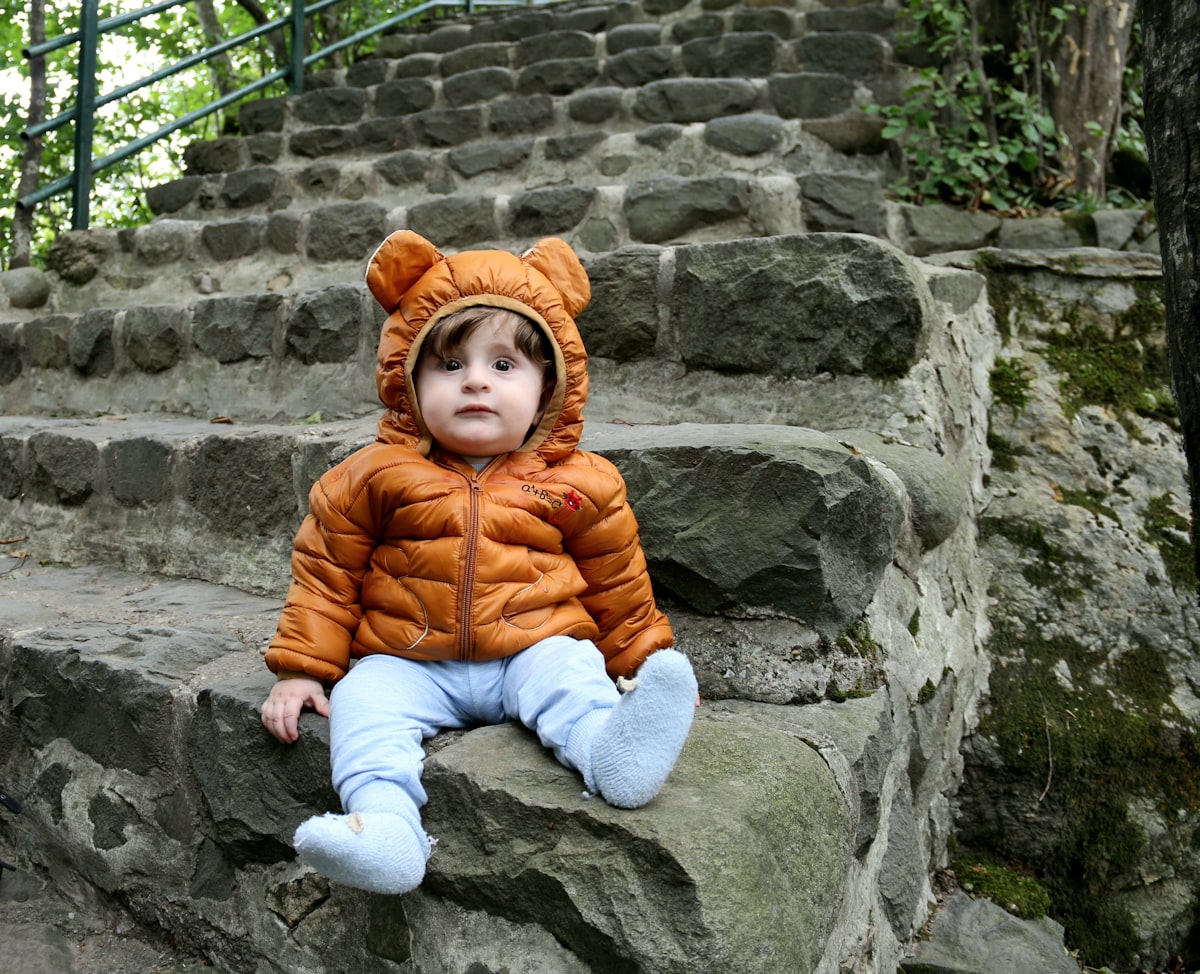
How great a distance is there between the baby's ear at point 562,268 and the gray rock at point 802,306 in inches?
25.3

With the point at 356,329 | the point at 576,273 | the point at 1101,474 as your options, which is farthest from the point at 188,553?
the point at 1101,474

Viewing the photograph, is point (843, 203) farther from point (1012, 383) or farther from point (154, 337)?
point (154, 337)

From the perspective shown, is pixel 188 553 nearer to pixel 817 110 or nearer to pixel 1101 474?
pixel 1101 474

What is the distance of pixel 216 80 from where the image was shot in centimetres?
657

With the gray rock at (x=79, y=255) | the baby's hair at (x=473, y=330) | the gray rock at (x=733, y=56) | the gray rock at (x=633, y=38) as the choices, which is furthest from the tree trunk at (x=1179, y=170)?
the gray rock at (x=633, y=38)

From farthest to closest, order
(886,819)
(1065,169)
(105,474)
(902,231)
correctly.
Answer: (1065,169) → (902,231) → (105,474) → (886,819)

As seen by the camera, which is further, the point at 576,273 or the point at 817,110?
the point at 817,110

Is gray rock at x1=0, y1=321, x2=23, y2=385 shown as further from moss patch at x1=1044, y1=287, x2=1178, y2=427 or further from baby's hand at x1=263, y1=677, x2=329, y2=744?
moss patch at x1=1044, y1=287, x2=1178, y2=427

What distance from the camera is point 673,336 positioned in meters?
2.35

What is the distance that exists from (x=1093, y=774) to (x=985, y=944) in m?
0.44

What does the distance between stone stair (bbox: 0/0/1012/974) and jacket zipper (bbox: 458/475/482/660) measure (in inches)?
6.5

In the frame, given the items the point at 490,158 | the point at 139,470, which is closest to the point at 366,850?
the point at 139,470

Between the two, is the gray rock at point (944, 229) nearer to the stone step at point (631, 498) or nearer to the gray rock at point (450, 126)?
the stone step at point (631, 498)

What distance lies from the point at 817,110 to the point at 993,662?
8.11 feet
